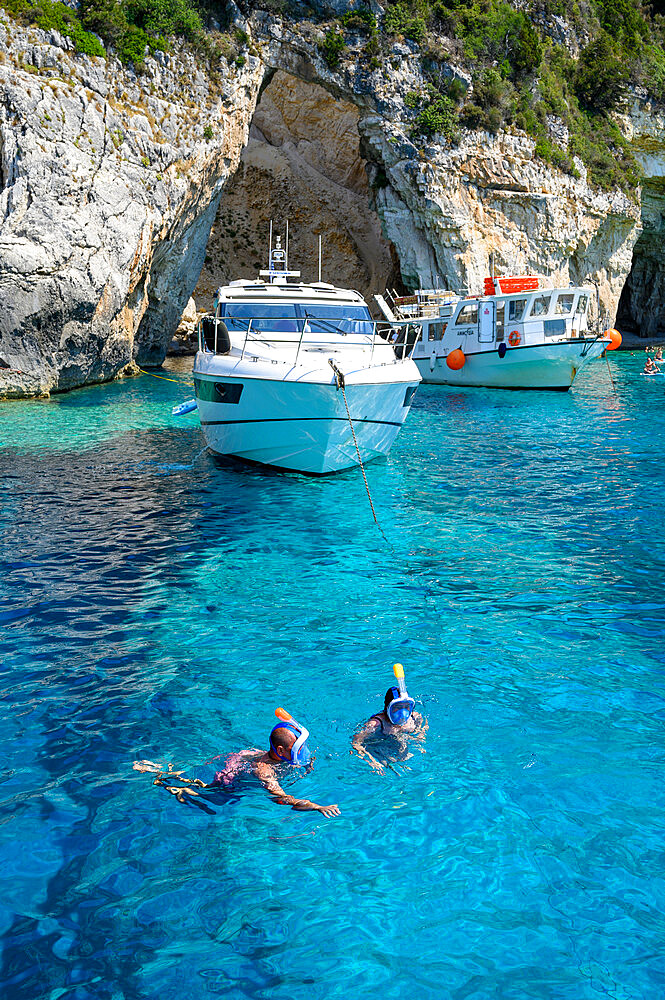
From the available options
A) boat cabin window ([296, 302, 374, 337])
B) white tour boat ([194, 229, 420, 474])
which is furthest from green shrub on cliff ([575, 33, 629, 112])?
boat cabin window ([296, 302, 374, 337])

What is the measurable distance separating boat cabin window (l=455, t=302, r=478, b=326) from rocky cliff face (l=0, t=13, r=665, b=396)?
866cm

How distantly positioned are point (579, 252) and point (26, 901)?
4374 centimetres

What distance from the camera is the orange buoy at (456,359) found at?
27312 millimetres

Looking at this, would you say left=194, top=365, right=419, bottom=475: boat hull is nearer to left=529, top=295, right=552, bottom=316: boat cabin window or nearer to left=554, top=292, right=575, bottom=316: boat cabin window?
left=529, top=295, right=552, bottom=316: boat cabin window

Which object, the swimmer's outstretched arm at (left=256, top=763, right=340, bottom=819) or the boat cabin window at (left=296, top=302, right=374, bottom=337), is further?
the boat cabin window at (left=296, top=302, right=374, bottom=337)

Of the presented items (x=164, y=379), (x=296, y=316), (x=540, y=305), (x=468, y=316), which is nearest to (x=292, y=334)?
(x=296, y=316)

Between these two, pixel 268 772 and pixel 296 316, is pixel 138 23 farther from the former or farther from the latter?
pixel 268 772

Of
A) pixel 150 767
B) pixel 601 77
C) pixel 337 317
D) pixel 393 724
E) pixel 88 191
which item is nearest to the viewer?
pixel 150 767

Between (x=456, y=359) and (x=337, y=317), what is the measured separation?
536 inches

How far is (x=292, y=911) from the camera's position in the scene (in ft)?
12.8

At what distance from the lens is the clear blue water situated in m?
3.65

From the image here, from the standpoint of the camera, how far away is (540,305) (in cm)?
2572

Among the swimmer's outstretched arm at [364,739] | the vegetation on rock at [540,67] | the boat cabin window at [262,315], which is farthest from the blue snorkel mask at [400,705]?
the vegetation on rock at [540,67]

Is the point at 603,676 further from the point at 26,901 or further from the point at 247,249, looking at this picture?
the point at 247,249
